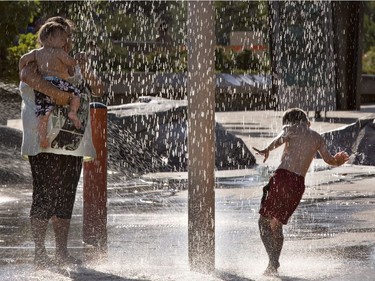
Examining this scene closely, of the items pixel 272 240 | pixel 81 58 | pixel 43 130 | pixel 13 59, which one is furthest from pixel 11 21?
pixel 272 240

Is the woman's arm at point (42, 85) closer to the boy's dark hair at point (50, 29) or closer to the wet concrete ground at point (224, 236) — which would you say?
Answer: the boy's dark hair at point (50, 29)

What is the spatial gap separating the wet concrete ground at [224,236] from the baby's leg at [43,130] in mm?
686

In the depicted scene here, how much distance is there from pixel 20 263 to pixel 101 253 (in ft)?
1.95

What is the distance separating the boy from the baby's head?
127 cm

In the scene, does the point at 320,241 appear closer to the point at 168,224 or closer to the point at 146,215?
the point at 168,224

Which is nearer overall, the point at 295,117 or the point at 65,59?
the point at 65,59

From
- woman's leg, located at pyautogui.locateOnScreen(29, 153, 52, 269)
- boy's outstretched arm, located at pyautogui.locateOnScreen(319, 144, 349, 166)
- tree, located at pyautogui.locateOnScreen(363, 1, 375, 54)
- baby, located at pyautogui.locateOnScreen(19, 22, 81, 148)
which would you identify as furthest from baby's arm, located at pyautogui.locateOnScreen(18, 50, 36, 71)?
tree, located at pyautogui.locateOnScreen(363, 1, 375, 54)

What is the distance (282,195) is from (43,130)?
1388 millimetres

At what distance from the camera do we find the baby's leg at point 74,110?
6703mm

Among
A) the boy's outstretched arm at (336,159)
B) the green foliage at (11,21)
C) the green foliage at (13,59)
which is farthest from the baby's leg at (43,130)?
the green foliage at (13,59)

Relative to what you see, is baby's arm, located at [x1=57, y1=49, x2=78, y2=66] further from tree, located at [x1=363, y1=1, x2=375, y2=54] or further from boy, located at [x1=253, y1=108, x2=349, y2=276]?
tree, located at [x1=363, y1=1, x2=375, y2=54]

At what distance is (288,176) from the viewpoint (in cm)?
686

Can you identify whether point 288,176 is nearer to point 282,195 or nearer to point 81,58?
point 282,195

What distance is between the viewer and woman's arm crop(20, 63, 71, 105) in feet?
21.9
